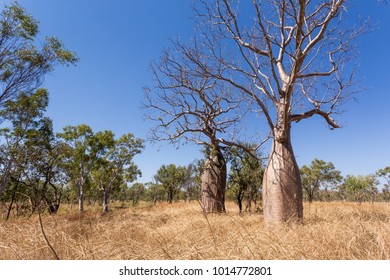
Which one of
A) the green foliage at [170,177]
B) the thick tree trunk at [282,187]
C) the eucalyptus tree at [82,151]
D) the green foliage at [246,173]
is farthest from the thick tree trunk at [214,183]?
the green foliage at [170,177]

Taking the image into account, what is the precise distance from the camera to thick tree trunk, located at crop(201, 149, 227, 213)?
745cm

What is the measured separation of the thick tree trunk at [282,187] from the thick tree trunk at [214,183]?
10.0 ft

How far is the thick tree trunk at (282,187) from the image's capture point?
13.8 ft

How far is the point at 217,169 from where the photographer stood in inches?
305

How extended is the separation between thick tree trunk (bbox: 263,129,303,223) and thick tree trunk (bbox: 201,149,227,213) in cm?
305

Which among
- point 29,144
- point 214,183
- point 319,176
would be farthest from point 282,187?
point 319,176

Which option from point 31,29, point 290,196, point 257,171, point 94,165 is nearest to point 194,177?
point 257,171

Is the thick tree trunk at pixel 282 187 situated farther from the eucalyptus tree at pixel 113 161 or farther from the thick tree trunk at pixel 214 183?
the eucalyptus tree at pixel 113 161

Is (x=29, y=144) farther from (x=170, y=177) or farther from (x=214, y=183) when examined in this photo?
(x=170, y=177)

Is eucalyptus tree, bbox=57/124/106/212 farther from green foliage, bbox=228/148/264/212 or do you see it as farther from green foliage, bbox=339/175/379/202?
green foliage, bbox=339/175/379/202

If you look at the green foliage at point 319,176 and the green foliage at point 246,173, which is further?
the green foliage at point 319,176

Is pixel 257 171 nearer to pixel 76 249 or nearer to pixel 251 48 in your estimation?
pixel 251 48

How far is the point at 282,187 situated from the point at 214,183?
3461 millimetres
